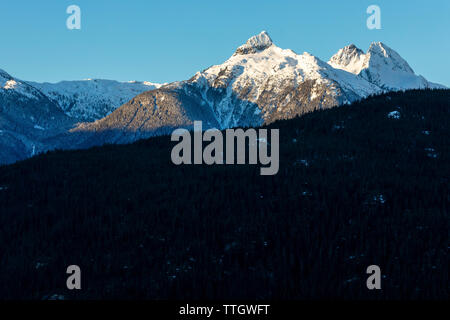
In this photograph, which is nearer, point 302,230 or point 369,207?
point 302,230

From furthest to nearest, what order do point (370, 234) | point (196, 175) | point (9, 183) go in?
point (9, 183) < point (196, 175) < point (370, 234)

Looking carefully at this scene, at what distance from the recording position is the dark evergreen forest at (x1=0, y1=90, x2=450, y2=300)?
264 ft

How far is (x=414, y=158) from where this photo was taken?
155 meters

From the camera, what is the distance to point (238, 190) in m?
134

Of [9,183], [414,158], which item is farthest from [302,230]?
[9,183]

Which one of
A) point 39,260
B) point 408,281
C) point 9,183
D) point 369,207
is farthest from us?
point 9,183

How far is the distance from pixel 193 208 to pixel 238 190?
17810mm

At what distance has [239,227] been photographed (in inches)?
4188

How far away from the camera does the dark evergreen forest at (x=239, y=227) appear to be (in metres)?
80.5

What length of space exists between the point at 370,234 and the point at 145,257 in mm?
47094
